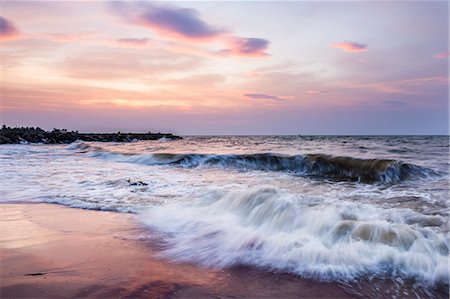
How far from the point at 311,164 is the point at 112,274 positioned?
40.6ft

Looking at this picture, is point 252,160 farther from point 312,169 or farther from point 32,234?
point 32,234

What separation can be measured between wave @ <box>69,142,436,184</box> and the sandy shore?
8.21m

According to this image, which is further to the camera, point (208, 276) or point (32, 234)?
point (32, 234)

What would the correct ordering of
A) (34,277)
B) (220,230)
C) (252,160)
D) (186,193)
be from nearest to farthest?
(34,277)
(220,230)
(186,193)
(252,160)

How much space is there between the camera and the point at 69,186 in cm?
895

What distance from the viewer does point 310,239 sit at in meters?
4.33

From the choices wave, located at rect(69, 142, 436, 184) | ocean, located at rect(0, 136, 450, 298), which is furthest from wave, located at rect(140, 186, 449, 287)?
wave, located at rect(69, 142, 436, 184)

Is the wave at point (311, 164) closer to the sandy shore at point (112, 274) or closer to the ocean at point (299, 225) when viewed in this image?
the ocean at point (299, 225)

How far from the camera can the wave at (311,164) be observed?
11.6 meters

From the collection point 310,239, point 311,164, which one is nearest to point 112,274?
point 310,239

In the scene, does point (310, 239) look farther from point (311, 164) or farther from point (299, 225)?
point (311, 164)

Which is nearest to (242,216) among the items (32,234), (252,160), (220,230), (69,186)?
(220,230)

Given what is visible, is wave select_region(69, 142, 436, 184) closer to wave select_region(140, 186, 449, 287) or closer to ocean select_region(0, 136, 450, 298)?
ocean select_region(0, 136, 450, 298)

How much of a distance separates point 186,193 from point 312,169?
7575 mm
